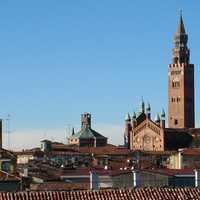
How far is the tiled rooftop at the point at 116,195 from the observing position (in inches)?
1009

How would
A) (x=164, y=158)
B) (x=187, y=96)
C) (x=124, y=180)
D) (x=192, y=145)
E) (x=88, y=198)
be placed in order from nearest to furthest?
(x=88, y=198) → (x=124, y=180) → (x=164, y=158) → (x=192, y=145) → (x=187, y=96)

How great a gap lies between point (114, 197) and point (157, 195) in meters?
1.16

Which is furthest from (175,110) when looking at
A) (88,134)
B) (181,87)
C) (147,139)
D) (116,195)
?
(116,195)

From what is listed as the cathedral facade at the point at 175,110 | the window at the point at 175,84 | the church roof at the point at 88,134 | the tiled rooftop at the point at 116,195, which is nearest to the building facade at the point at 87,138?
the church roof at the point at 88,134

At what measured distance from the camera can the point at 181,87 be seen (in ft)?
526

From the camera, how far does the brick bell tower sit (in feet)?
522

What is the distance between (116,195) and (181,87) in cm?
13470

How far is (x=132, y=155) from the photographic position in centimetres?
12512

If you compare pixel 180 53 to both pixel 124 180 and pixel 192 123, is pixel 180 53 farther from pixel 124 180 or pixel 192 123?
pixel 124 180

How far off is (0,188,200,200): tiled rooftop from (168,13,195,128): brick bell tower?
433ft

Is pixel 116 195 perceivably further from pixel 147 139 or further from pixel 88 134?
pixel 88 134

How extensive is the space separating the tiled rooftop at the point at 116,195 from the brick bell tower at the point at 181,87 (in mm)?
132042

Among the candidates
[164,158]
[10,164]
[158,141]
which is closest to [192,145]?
[158,141]

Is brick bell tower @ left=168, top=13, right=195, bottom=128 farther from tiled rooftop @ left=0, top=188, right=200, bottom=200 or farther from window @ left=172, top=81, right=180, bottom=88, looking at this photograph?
tiled rooftop @ left=0, top=188, right=200, bottom=200
